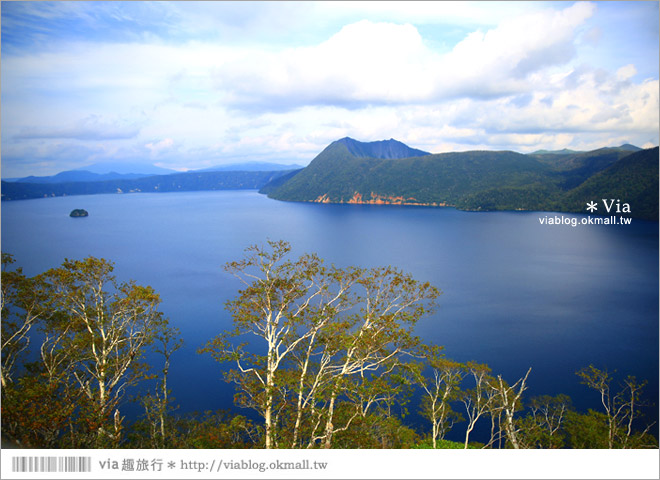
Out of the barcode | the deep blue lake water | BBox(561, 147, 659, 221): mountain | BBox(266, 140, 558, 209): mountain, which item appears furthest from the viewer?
BBox(266, 140, 558, 209): mountain

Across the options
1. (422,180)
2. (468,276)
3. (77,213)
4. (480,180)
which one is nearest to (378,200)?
(422,180)

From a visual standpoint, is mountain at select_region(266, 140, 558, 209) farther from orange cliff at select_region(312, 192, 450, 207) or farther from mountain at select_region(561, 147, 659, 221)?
mountain at select_region(561, 147, 659, 221)

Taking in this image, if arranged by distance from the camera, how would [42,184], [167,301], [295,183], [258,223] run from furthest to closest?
[295,183] < [42,184] < [258,223] < [167,301]

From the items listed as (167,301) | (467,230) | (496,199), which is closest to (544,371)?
(167,301)

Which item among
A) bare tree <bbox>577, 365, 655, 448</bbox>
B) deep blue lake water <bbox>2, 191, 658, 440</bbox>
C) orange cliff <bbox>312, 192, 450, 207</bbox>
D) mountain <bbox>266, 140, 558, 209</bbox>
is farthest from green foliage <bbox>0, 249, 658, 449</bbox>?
orange cliff <bbox>312, 192, 450, 207</bbox>

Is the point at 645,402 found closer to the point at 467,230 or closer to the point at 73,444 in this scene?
the point at 73,444
